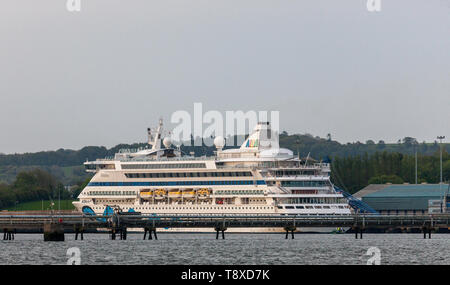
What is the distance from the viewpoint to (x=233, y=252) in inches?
3647

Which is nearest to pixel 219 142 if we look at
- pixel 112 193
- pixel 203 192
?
pixel 203 192

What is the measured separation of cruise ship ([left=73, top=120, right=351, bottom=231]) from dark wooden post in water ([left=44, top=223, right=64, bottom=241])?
2663 centimetres

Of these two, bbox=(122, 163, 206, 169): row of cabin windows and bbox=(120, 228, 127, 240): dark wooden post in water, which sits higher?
bbox=(122, 163, 206, 169): row of cabin windows

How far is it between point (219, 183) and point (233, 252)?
5192 cm

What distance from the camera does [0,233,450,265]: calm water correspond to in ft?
273

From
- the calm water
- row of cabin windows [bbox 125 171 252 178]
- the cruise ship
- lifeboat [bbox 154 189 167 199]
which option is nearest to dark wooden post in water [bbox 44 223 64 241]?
the calm water

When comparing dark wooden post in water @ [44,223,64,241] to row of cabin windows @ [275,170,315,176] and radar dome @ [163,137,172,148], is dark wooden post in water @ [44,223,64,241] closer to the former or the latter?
row of cabin windows @ [275,170,315,176]

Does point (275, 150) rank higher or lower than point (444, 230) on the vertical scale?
higher

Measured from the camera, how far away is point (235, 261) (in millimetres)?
81625

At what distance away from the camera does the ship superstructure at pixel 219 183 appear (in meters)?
140

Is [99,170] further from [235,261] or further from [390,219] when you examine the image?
[235,261]

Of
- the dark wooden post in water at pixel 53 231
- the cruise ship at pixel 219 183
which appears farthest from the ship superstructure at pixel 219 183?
the dark wooden post in water at pixel 53 231

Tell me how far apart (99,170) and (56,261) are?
234 feet
